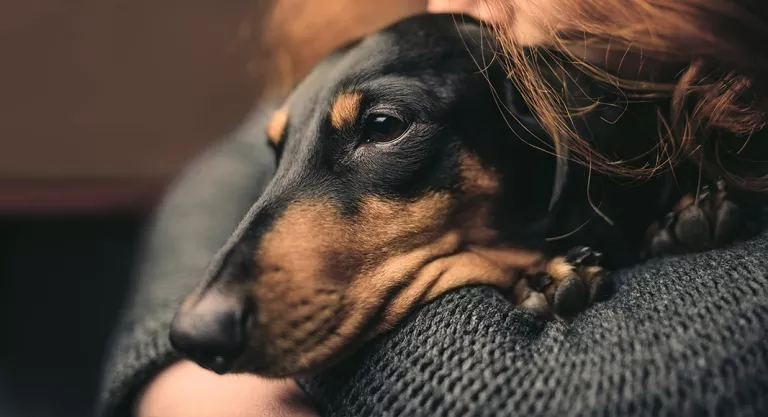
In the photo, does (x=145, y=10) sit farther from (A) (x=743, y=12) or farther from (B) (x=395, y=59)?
(A) (x=743, y=12)

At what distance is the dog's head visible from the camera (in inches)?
25.7

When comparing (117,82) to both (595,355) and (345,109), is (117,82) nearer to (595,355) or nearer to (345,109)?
(345,109)

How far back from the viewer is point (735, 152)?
0.75 metres

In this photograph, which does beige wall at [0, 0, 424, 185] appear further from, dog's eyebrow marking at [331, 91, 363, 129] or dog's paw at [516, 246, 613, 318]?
dog's paw at [516, 246, 613, 318]

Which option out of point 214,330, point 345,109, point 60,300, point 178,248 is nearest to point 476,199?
point 345,109

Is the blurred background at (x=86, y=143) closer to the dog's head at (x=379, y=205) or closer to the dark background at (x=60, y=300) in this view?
the dark background at (x=60, y=300)

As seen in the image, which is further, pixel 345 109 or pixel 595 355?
pixel 345 109

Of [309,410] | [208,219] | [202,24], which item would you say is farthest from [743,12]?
[202,24]

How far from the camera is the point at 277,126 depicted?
84 cm

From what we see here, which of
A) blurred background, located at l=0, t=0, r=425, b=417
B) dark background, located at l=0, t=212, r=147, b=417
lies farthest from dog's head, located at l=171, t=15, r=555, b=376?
dark background, located at l=0, t=212, r=147, b=417

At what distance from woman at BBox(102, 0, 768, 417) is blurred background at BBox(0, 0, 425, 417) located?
970mm

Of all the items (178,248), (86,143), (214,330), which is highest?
(214,330)

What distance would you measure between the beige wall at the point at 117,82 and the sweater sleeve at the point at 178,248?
0.50 meters

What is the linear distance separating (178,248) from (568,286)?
64 cm
